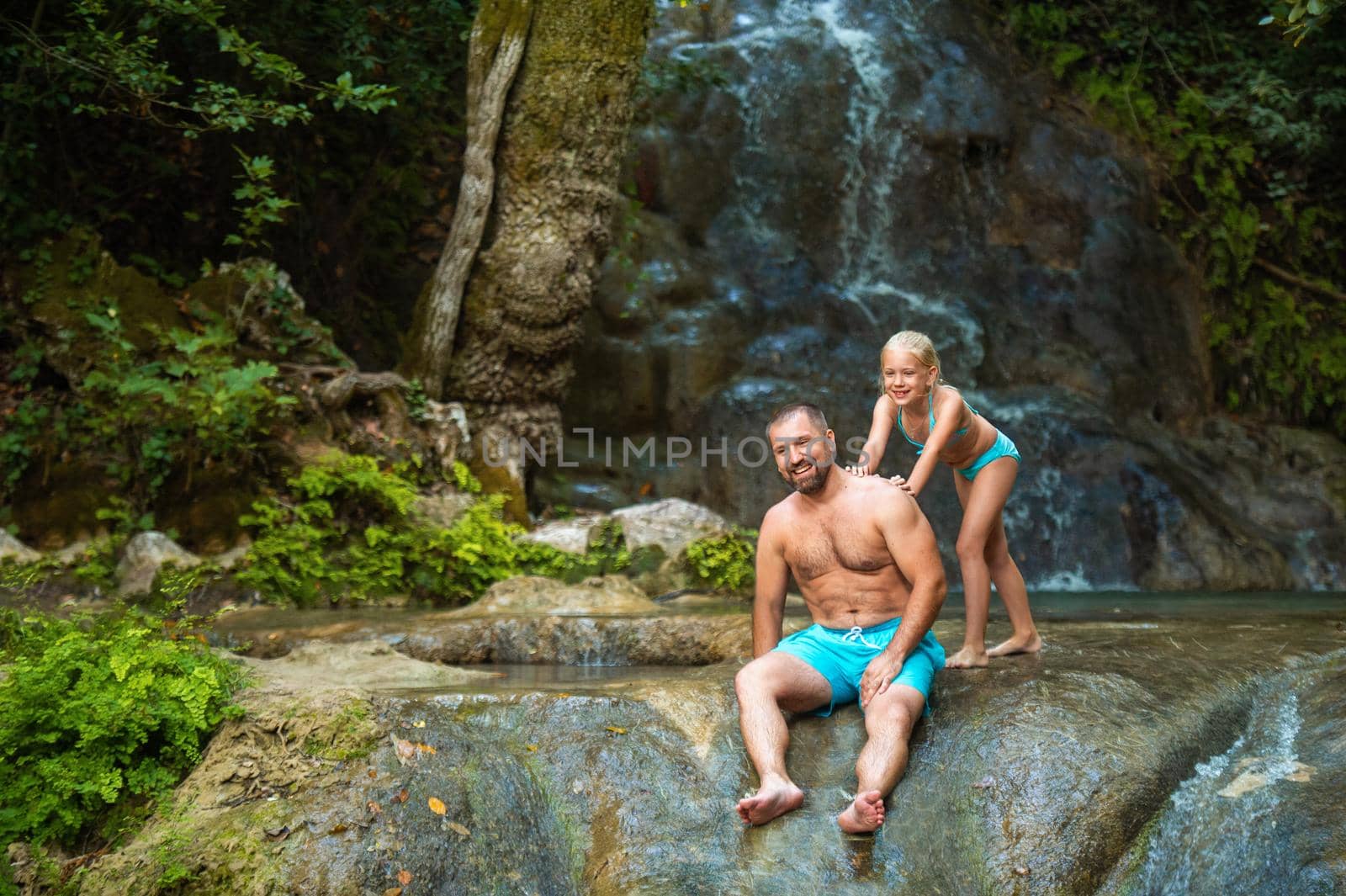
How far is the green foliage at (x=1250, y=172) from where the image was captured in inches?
502

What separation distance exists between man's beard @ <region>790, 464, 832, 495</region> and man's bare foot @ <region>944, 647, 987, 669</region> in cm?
86

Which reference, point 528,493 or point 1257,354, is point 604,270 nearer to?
point 528,493

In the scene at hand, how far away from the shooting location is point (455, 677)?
15.4ft

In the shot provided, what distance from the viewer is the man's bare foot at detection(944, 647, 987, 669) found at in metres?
4.13

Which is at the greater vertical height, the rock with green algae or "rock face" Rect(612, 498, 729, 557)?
"rock face" Rect(612, 498, 729, 557)

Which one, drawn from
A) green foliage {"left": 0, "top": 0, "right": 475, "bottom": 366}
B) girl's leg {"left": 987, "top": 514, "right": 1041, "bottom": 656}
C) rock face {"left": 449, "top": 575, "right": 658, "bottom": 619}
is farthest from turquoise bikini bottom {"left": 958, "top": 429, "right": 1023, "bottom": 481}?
green foliage {"left": 0, "top": 0, "right": 475, "bottom": 366}

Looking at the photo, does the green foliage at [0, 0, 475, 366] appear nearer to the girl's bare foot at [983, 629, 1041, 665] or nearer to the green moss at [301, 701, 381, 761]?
the green moss at [301, 701, 381, 761]

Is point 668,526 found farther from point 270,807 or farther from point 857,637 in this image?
point 270,807

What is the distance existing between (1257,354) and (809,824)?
11.6m

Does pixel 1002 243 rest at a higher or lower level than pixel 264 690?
higher

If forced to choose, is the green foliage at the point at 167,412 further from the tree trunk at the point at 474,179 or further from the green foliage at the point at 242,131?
the tree trunk at the point at 474,179

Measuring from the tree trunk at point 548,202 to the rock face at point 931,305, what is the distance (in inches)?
68.7

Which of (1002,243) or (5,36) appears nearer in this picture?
(5,36)

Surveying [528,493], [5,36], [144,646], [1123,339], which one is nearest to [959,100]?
[1123,339]
